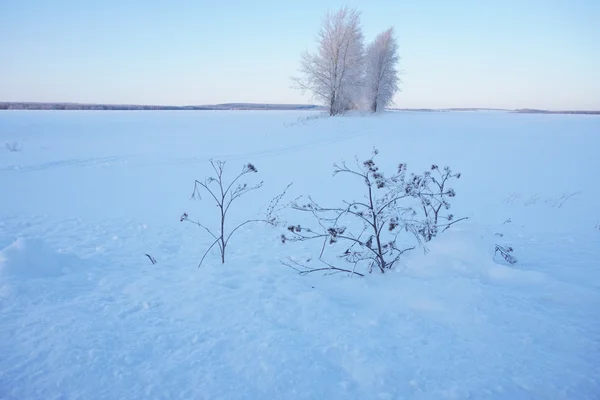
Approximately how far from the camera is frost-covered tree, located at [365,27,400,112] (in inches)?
1355

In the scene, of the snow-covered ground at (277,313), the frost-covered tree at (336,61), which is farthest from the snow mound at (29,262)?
the frost-covered tree at (336,61)

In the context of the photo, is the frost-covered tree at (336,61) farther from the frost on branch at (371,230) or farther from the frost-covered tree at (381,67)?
the frost on branch at (371,230)

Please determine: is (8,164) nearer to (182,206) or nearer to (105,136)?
(182,206)

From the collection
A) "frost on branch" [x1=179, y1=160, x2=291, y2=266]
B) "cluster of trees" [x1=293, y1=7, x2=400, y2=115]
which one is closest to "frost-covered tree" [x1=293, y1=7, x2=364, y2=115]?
"cluster of trees" [x1=293, y1=7, x2=400, y2=115]

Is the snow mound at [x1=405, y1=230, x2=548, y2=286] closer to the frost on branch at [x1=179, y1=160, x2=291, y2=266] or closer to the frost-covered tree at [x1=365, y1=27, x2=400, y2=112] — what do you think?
the frost on branch at [x1=179, y1=160, x2=291, y2=266]

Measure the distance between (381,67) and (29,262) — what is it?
35766 millimetres

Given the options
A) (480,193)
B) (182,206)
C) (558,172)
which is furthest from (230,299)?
(558,172)

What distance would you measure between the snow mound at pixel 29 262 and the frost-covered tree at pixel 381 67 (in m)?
34.0

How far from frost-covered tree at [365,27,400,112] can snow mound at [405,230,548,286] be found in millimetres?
33014

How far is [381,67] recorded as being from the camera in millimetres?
34625

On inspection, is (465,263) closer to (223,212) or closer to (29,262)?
(223,212)

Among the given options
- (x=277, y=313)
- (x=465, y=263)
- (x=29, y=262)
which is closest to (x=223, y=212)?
(x=29, y=262)

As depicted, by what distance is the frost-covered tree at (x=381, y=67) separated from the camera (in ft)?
113

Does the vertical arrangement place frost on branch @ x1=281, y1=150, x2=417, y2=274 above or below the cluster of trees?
below
